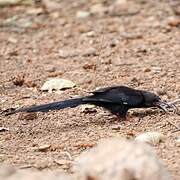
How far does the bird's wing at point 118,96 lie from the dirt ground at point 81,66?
11 centimetres

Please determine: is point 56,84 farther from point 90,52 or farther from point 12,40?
point 12,40

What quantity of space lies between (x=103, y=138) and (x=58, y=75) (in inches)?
67.0

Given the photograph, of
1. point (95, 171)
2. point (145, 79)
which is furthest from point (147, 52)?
point (95, 171)


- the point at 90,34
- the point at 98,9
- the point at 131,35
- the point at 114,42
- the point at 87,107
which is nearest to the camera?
the point at 87,107

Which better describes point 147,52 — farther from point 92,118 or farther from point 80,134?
point 80,134

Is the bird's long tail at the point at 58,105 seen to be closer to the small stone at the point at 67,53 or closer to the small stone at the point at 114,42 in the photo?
the small stone at the point at 67,53

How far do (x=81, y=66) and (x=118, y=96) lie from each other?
1.54 m

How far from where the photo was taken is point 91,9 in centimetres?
768

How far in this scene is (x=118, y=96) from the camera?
13.2 feet

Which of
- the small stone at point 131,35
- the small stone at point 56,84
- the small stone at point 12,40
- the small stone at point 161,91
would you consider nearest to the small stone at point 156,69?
the small stone at point 161,91

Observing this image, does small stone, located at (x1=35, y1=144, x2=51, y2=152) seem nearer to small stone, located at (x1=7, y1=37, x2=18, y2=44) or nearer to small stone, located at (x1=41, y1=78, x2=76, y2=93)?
small stone, located at (x1=41, y1=78, x2=76, y2=93)

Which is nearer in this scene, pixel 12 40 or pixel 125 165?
pixel 125 165

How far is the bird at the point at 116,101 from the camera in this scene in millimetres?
3961

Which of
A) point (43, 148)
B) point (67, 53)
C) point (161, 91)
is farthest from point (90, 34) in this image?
point (43, 148)
